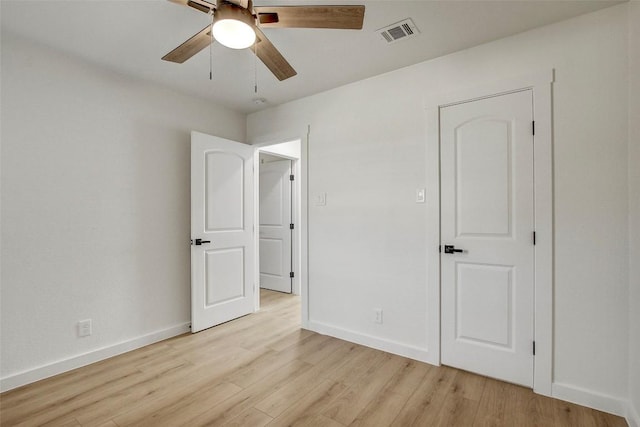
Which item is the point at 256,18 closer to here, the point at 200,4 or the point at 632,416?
the point at 200,4

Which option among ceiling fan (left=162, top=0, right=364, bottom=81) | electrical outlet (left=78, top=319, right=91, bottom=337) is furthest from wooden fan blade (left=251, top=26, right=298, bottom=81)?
electrical outlet (left=78, top=319, right=91, bottom=337)

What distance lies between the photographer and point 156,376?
7.82ft

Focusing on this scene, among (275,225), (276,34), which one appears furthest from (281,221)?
(276,34)

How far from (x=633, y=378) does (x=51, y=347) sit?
3913 millimetres

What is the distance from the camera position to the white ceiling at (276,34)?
1.92 m

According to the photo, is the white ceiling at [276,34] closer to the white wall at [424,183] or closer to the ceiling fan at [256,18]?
the white wall at [424,183]

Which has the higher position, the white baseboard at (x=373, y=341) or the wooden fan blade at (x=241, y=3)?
the wooden fan blade at (x=241, y=3)

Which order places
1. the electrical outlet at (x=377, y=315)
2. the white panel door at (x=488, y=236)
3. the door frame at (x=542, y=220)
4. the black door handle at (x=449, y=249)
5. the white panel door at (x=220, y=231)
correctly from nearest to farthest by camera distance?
the door frame at (x=542, y=220), the white panel door at (x=488, y=236), the black door handle at (x=449, y=249), the electrical outlet at (x=377, y=315), the white panel door at (x=220, y=231)

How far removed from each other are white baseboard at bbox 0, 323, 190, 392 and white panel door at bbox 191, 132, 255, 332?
26 cm

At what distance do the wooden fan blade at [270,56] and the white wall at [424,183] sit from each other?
1.11 m

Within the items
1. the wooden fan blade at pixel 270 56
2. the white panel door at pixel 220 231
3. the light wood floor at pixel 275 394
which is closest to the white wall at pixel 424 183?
the light wood floor at pixel 275 394

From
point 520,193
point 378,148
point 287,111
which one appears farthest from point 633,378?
point 287,111

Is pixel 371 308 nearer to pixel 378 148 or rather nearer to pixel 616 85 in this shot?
pixel 378 148

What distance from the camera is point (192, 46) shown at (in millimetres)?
1845
